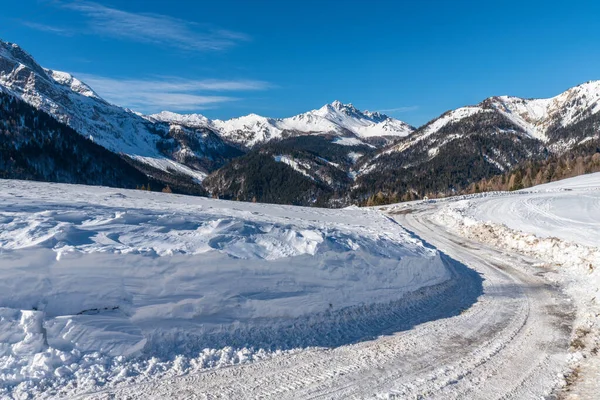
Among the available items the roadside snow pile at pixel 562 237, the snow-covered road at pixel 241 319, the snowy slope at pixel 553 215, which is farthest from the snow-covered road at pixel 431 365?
the snowy slope at pixel 553 215

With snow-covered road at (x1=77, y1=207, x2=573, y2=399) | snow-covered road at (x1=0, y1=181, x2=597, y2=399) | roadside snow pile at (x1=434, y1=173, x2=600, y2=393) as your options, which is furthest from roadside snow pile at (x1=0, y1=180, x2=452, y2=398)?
roadside snow pile at (x1=434, y1=173, x2=600, y2=393)

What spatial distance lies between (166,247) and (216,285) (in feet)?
5.09

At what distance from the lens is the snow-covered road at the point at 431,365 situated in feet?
20.2

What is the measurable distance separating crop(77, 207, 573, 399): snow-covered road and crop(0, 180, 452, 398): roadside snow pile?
511 mm

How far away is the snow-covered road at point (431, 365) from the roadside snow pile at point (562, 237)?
461mm

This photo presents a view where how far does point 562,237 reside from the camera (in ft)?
67.1

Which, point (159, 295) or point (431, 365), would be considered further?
point (159, 295)

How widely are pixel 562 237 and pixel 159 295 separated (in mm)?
21002

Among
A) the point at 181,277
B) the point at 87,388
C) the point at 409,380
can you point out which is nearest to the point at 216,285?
the point at 181,277

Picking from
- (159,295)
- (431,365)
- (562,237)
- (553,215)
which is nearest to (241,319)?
(159,295)

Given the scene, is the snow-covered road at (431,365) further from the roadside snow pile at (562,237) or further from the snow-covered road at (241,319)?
the roadside snow pile at (562,237)

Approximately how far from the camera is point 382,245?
13.7 metres

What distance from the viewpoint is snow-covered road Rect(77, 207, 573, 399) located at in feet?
20.2

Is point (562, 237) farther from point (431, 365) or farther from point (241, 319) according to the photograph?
point (241, 319)
